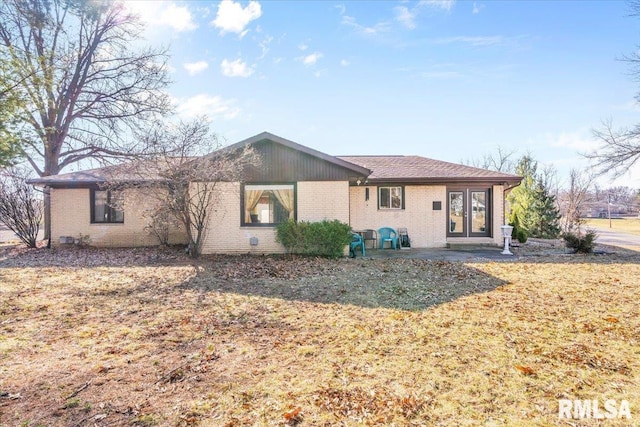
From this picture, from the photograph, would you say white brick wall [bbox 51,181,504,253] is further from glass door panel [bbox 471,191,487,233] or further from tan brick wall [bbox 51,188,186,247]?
glass door panel [bbox 471,191,487,233]

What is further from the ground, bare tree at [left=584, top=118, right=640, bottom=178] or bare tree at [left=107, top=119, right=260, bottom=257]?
bare tree at [left=584, top=118, right=640, bottom=178]

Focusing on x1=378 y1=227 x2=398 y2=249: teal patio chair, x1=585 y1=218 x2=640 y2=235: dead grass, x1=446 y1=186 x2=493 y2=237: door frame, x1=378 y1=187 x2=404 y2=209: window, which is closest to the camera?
x1=378 y1=227 x2=398 y2=249: teal patio chair

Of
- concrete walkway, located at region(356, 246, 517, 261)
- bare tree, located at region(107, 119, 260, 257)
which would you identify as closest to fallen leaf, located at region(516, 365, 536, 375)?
concrete walkway, located at region(356, 246, 517, 261)

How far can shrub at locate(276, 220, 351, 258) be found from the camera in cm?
1040

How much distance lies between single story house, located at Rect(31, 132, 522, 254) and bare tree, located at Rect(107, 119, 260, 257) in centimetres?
70

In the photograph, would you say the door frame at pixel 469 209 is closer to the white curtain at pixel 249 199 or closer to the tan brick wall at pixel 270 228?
the tan brick wall at pixel 270 228

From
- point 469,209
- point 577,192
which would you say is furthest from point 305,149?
point 577,192

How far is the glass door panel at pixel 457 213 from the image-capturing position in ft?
44.8

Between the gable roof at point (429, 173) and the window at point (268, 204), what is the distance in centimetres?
340

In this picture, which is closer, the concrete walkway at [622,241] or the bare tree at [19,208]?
the bare tree at [19,208]

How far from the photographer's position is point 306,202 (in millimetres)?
Result: 11016

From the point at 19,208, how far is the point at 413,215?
1626 centimetres

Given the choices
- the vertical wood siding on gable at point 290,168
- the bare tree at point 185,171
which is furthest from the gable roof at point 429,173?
the bare tree at point 185,171

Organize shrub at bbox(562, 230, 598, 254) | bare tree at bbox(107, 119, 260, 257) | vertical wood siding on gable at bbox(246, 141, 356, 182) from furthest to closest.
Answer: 1. shrub at bbox(562, 230, 598, 254)
2. vertical wood siding on gable at bbox(246, 141, 356, 182)
3. bare tree at bbox(107, 119, 260, 257)
